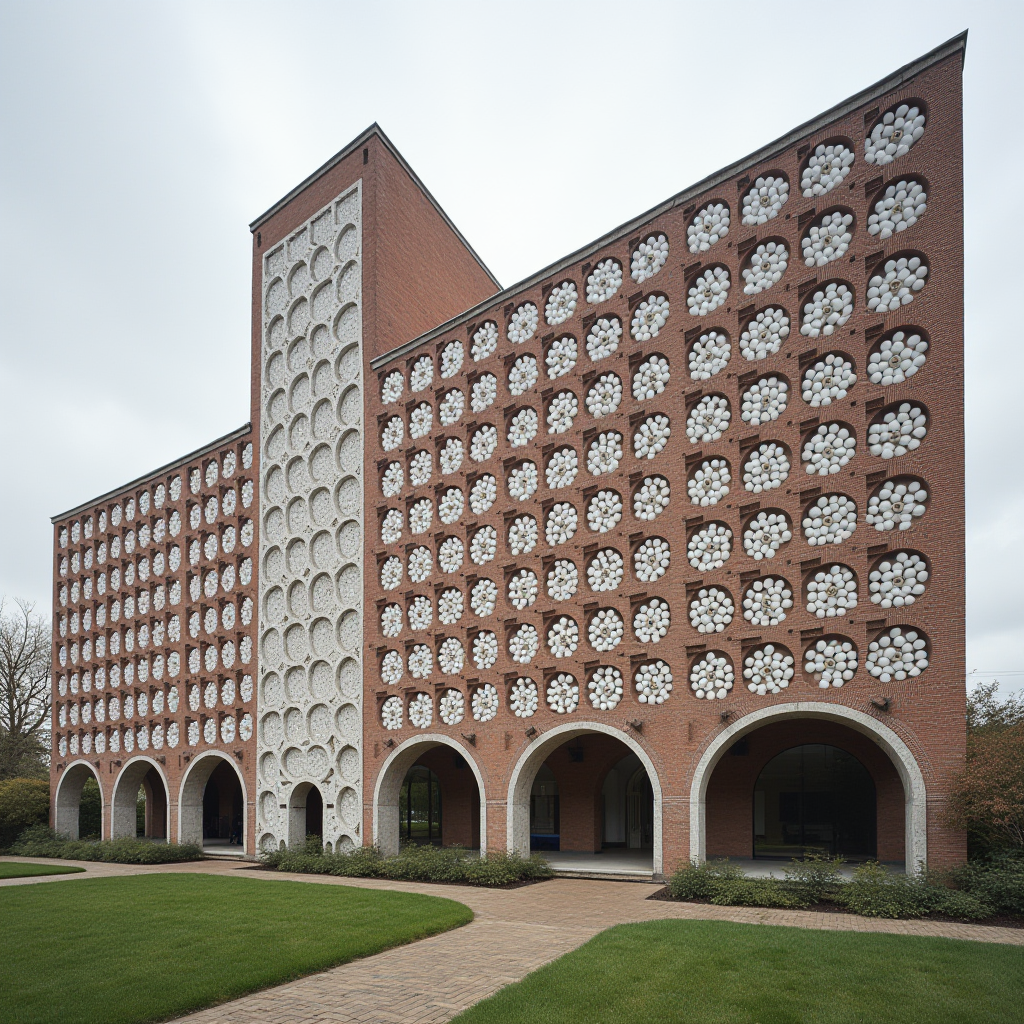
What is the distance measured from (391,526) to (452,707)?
5936 mm

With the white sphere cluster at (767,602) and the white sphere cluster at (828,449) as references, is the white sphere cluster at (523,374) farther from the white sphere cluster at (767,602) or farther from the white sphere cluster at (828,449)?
the white sphere cluster at (767,602)

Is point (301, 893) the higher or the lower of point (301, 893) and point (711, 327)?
the lower

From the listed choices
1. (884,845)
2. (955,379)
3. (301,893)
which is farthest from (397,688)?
(955,379)

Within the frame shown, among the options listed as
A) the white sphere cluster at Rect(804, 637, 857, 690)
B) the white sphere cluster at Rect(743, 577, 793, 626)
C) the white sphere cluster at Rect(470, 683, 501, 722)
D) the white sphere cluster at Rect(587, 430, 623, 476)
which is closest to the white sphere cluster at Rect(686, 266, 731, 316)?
the white sphere cluster at Rect(587, 430, 623, 476)

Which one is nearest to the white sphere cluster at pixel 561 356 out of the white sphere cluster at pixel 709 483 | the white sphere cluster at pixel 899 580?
the white sphere cluster at pixel 709 483

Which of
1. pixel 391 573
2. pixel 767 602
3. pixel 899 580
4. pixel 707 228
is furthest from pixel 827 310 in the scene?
pixel 391 573

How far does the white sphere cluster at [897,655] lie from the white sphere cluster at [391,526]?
45.6 ft

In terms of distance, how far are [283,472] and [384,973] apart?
20.8 m

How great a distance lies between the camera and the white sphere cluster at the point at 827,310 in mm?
17297

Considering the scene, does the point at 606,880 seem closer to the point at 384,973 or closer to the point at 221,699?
the point at 384,973

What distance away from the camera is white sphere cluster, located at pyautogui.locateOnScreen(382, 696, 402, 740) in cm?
2386

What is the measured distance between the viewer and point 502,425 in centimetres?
2292

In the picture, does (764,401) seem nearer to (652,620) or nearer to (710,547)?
(710,547)

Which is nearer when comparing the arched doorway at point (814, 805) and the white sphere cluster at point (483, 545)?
the arched doorway at point (814, 805)
